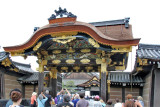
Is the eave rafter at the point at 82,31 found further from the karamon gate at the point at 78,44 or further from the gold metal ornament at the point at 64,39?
the gold metal ornament at the point at 64,39

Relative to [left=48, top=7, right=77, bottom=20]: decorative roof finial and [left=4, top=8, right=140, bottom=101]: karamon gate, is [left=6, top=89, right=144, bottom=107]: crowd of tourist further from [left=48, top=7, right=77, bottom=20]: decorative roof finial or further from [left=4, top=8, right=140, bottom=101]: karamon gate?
[left=48, top=7, right=77, bottom=20]: decorative roof finial

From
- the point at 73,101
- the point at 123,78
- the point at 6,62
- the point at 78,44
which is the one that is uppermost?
the point at 78,44

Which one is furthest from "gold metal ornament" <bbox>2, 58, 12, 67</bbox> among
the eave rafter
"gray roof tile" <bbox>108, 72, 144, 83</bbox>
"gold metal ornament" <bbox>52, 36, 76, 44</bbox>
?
"gray roof tile" <bbox>108, 72, 144, 83</bbox>

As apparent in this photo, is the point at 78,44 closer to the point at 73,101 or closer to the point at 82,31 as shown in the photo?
the point at 82,31

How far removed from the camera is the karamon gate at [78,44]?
27.2 ft

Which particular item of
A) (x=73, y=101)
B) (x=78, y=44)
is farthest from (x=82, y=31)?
(x=73, y=101)

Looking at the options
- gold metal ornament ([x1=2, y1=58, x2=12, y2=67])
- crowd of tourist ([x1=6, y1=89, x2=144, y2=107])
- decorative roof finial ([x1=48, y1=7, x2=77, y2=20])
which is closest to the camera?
crowd of tourist ([x1=6, y1=89, x2=144, y2=107])

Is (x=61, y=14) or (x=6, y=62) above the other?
(x=61, y=14)

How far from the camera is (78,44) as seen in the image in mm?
9688

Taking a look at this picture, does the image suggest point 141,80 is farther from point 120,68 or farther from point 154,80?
point 154,80

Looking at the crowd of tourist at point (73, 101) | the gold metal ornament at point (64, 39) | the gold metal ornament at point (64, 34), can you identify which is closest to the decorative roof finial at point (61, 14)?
the gold metal ornament at point (64, 34)

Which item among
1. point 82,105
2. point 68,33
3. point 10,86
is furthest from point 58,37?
point 10,86

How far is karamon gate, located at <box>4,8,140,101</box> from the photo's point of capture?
27.2ft

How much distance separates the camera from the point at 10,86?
13117 millimetres
